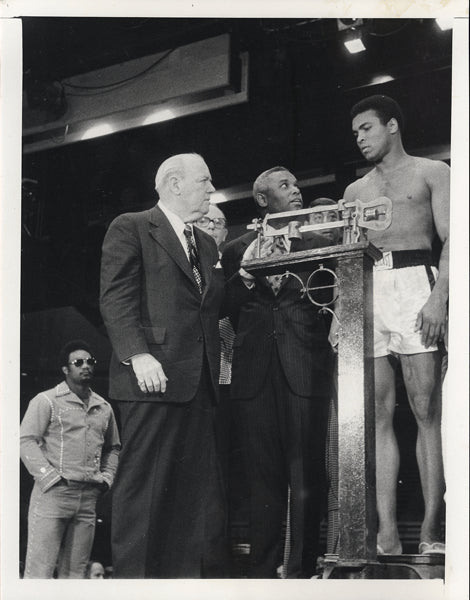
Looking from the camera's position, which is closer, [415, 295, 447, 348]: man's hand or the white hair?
[415, 295, 447, 348]: man's hand

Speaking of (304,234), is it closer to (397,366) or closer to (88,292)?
(397,366)

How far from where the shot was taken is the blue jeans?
356cm

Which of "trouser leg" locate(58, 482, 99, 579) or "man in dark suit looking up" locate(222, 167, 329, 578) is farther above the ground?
"man in dark suit looking up" locate(222, 167, 329, 578)

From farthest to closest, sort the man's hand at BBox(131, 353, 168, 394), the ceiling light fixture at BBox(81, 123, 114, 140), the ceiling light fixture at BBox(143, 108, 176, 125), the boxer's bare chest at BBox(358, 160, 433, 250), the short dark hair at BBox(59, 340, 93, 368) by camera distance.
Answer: the ceiling light fixture at BBox(81, 123, 114, 140) < the ceiling light fixture at BBox(143, 108, 176, 125) < the short dark hair at BBox(59, 340, 93, 368) < the boxer's bare chest at BBox(358, 160, 433, 250) < the man's hand at BBox(131, 353, 168, 394)

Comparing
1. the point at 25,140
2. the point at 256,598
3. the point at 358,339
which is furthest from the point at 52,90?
the point at 256,598

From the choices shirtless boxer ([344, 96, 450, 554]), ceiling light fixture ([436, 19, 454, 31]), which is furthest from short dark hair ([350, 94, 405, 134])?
ceiling light fixture ([436, 19, 454, 31])

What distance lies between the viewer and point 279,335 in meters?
3.62

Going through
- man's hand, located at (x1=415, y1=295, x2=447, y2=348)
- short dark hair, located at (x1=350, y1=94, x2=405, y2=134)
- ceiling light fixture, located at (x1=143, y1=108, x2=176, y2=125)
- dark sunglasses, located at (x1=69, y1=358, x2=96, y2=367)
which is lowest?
dark sunglasses, located at (x1=69, y1=358, x2=96, y2=367)

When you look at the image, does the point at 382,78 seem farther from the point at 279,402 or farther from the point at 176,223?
the point at 279,402

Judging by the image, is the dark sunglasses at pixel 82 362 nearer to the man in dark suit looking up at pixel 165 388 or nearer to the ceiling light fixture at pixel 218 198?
the man in dark suit looking up at pixel 165 388

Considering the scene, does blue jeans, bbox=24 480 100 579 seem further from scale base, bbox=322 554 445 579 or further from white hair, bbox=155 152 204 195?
white hair, bbox=155 152 204 195

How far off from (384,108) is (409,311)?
0.82m

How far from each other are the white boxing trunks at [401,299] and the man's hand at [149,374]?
78 centimetres

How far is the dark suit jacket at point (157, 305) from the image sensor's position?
137 inches
